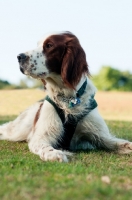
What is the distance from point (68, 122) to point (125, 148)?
0.86 m

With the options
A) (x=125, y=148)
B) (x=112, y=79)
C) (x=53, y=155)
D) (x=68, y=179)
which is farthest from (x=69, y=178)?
(x=112, y=79)

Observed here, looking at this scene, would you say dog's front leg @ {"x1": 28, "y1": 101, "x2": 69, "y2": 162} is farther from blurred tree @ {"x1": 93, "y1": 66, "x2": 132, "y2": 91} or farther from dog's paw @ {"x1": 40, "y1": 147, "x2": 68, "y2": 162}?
blurred tree @ {"x1": 93, "y1": 66, "x2": 132, "y2": 91}

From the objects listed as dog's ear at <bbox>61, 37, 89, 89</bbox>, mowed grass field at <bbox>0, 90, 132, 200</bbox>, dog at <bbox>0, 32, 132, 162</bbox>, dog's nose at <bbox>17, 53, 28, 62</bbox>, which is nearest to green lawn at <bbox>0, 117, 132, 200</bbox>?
mowed grass field at <bbox>0, 90, 132, 200</bbox>

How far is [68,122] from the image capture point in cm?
546

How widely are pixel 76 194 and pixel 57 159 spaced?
1.86 meters

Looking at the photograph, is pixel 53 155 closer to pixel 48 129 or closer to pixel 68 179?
pixel 48 129

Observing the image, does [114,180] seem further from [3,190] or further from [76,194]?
[3,190]

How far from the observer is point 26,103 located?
23.2 meters

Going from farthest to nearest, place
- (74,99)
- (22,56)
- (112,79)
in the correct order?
1. (112,79)
2. (74,99)
3. (22,56)

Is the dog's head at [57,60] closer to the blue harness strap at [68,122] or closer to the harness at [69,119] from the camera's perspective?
the harness at [69,119]

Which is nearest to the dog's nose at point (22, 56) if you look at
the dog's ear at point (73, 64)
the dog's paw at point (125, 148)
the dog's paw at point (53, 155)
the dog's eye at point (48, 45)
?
the dog's eye at point (48, 45)

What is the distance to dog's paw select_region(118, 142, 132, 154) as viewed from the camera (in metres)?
5.46

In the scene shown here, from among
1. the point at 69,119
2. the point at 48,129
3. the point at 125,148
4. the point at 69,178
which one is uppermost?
the point at 69,178

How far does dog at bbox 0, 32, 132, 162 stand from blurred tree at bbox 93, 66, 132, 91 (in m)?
72.0
